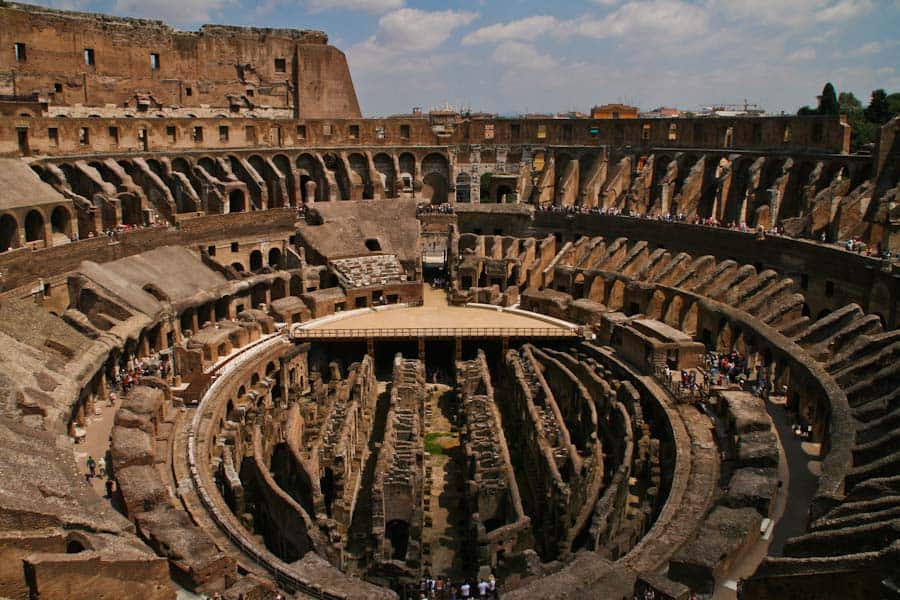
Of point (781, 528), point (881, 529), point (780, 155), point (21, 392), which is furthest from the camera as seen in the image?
point (780, 155)

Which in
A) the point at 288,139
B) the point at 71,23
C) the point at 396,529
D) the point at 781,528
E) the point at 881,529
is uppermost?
the point at 71,23

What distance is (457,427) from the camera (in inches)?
1303

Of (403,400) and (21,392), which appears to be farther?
(403,400)

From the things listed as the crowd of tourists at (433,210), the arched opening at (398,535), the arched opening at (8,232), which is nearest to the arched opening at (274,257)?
the crowd of tourists at (433,210)

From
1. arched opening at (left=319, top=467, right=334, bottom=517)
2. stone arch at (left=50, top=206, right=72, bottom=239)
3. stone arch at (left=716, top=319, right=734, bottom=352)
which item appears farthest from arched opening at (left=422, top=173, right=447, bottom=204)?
arched opening at (left=319, top=467, right=334, bottom=517)

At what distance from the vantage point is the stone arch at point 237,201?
1946 inches

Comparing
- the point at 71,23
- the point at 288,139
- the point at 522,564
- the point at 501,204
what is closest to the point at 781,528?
the point at 522,564

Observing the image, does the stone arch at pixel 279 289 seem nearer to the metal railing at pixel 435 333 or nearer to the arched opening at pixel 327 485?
the metal railing at pixel 435 333

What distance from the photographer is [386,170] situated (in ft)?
190

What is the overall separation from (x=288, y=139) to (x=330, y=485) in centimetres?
3364

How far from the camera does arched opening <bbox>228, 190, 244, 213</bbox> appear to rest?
49.4 meters

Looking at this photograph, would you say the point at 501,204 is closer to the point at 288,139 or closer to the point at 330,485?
the point at 288,139

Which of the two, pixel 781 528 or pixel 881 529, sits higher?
pixel 881 529

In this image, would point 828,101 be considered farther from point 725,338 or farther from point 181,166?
point 181,166
